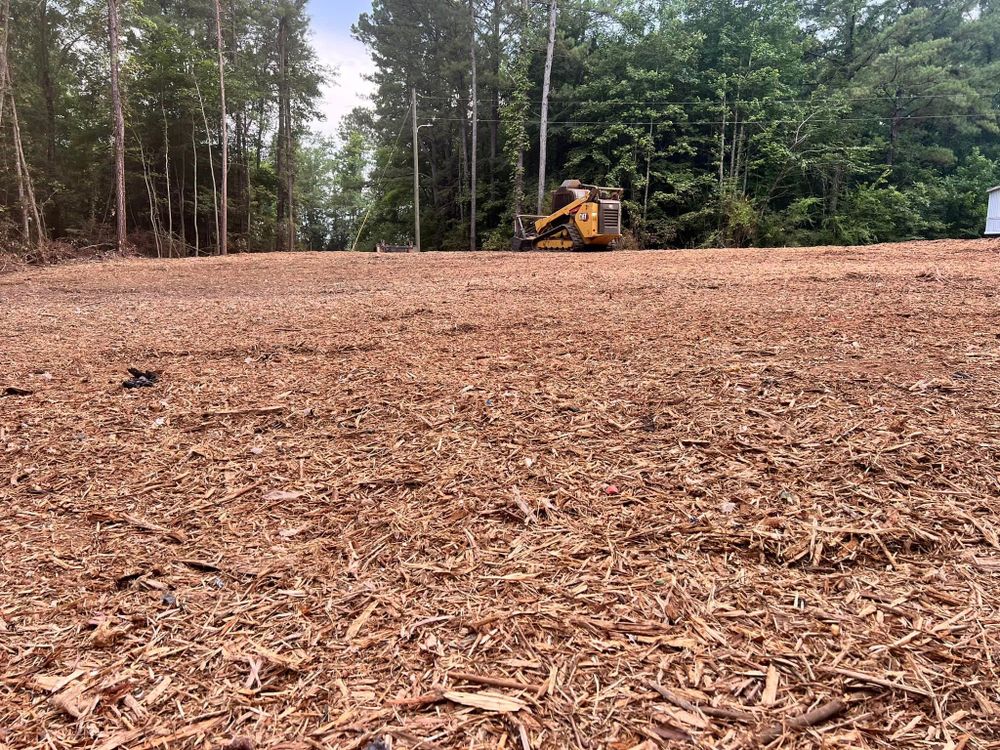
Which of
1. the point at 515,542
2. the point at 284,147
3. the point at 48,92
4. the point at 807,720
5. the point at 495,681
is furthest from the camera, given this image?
the point at 284,147

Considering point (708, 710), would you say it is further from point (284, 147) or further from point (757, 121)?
point (284, 147)

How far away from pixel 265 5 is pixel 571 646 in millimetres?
30497

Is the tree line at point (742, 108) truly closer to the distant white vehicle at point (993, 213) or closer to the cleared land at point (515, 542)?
the distant white vehicle at point (993, 213)

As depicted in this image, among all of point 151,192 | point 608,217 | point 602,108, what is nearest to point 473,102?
point 602,108

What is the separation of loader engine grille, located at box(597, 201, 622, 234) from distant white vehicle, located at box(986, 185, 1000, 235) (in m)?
17.1

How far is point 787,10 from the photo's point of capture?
79.6 ft

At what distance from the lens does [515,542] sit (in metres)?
1.84

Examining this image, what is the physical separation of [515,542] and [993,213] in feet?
95.6

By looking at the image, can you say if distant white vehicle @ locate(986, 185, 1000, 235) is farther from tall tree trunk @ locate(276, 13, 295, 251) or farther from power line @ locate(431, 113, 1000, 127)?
tall tree trunk @ locate(276, 13, 295, 251)

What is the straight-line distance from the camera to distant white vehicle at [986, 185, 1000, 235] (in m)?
21.9

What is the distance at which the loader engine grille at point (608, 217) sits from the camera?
14.7 meters

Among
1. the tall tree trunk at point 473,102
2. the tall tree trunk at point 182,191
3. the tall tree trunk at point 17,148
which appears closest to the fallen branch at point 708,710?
the tall tree trunk at point 17,148

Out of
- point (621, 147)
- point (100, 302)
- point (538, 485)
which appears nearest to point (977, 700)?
point (538, 485)

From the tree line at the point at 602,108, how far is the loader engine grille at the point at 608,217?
839 centimetres
